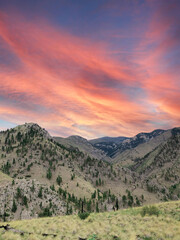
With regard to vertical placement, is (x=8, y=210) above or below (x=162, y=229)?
below

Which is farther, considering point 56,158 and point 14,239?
point 56,158

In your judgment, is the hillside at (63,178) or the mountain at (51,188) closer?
the mountain at (51,188)

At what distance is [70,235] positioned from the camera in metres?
17.1

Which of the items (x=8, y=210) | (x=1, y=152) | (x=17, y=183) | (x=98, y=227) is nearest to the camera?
(x=98, y=227)

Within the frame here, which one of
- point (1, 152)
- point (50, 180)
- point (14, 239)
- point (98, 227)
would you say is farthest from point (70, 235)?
point (1, 152)

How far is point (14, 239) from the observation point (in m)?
14.9

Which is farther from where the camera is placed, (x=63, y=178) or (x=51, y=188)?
(x=63, y=178)

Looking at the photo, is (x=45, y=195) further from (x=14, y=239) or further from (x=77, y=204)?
(x=14, y=239)

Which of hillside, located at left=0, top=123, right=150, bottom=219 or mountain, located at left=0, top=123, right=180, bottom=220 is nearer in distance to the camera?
mountain, located at left=0, top=123, right=180, bottom=220

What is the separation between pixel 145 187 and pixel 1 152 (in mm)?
173654

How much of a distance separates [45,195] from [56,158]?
106310 mm

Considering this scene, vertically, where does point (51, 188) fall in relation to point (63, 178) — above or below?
above

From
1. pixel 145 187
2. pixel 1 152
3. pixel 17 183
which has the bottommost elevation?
pixel 145 187

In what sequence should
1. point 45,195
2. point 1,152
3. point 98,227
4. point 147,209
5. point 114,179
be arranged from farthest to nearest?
1. point 114,179
2. point 1,152
3. point 45,195
4. point 147,209
5. point 98,227
